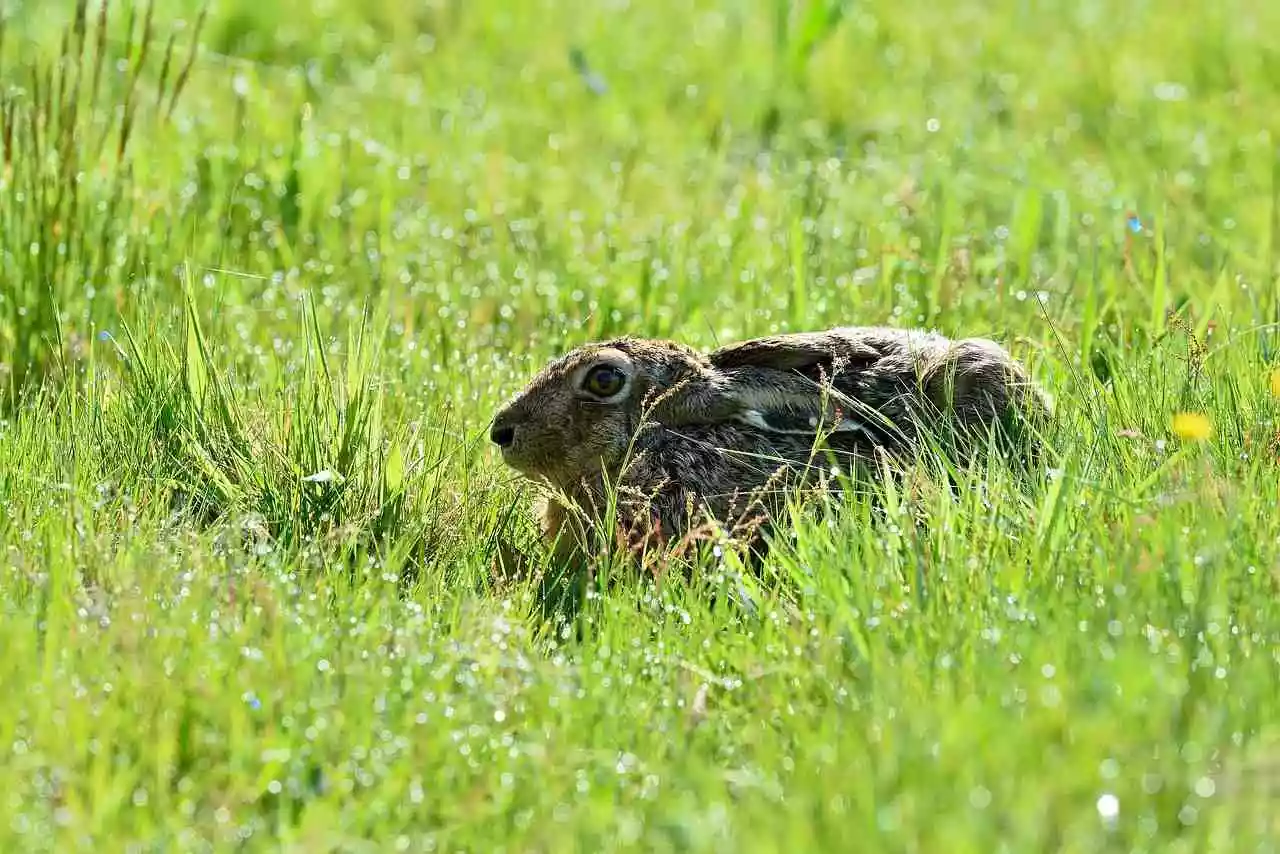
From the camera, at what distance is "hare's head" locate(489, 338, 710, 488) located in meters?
4.79

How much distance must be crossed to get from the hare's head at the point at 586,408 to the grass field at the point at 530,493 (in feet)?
0.46

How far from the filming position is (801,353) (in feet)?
15.5

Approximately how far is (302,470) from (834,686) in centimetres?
169

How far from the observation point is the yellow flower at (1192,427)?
4191mm

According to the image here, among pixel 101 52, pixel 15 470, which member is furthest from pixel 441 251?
pixel 15 470

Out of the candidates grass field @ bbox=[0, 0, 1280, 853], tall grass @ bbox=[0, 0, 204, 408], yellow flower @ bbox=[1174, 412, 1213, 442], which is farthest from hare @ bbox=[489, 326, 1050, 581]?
tall grass @ bbox=[0, 0, 204, 408]

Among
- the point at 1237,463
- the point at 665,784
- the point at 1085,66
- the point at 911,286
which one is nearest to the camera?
the point at 665,784

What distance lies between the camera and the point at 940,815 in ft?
9.14

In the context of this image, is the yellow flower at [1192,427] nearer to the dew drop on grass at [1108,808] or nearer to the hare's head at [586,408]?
the hare's head at [586,408]

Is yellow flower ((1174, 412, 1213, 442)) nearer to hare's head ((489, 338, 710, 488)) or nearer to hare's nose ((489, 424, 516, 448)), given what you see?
hare's head ((489, 338, 710, 488))

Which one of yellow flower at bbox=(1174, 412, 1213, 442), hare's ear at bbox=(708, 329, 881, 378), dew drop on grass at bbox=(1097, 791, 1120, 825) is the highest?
yellow flower at bbox=(1174, 412, 1213, 442)

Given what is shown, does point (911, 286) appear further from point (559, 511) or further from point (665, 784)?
point (665, 784)

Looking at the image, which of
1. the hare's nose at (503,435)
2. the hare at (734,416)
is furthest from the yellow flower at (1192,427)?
the hare's nose at (503,435)

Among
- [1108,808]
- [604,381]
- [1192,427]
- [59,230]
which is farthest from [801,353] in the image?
[59,230]
